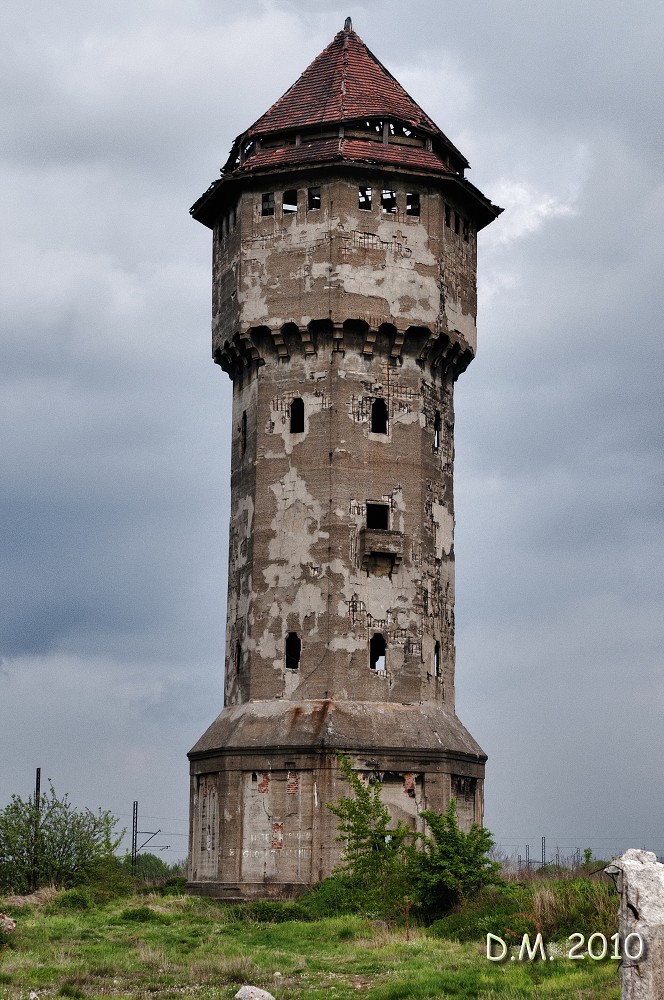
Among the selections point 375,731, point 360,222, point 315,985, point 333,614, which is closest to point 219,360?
point 360,222

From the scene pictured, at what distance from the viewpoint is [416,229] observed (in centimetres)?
3603

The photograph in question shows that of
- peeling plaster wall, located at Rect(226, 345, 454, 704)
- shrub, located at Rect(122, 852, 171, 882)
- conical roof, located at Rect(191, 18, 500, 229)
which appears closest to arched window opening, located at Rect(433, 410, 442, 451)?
peeling plaster wall, located at Rect(226, 345, 454, 704)

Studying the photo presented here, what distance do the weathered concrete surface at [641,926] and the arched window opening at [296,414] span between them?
23.0 m

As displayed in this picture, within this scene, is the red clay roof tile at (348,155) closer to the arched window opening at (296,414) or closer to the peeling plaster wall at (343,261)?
the peeling plaster wall at (343,261)

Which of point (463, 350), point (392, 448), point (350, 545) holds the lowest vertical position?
point (350, 545)

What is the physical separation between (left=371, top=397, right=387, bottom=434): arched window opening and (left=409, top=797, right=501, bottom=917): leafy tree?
11388 mm

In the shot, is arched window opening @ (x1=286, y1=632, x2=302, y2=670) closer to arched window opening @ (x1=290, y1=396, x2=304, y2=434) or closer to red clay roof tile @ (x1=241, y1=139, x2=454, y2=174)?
arched window opening @ (x1=290, y1=396, x2=304, y2=434)

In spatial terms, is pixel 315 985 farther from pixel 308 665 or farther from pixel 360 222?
pixel 360 222

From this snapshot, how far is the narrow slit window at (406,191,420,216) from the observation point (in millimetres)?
36281

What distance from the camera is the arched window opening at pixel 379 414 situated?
3516cm

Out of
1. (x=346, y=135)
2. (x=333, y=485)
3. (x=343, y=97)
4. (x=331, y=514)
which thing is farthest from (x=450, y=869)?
(x=343, y=97)

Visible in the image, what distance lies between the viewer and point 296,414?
116ft

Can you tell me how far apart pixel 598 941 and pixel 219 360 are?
21634mm

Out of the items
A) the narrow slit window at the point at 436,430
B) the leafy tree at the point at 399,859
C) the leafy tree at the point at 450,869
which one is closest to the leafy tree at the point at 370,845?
the leafy tree at the point at 399,859
